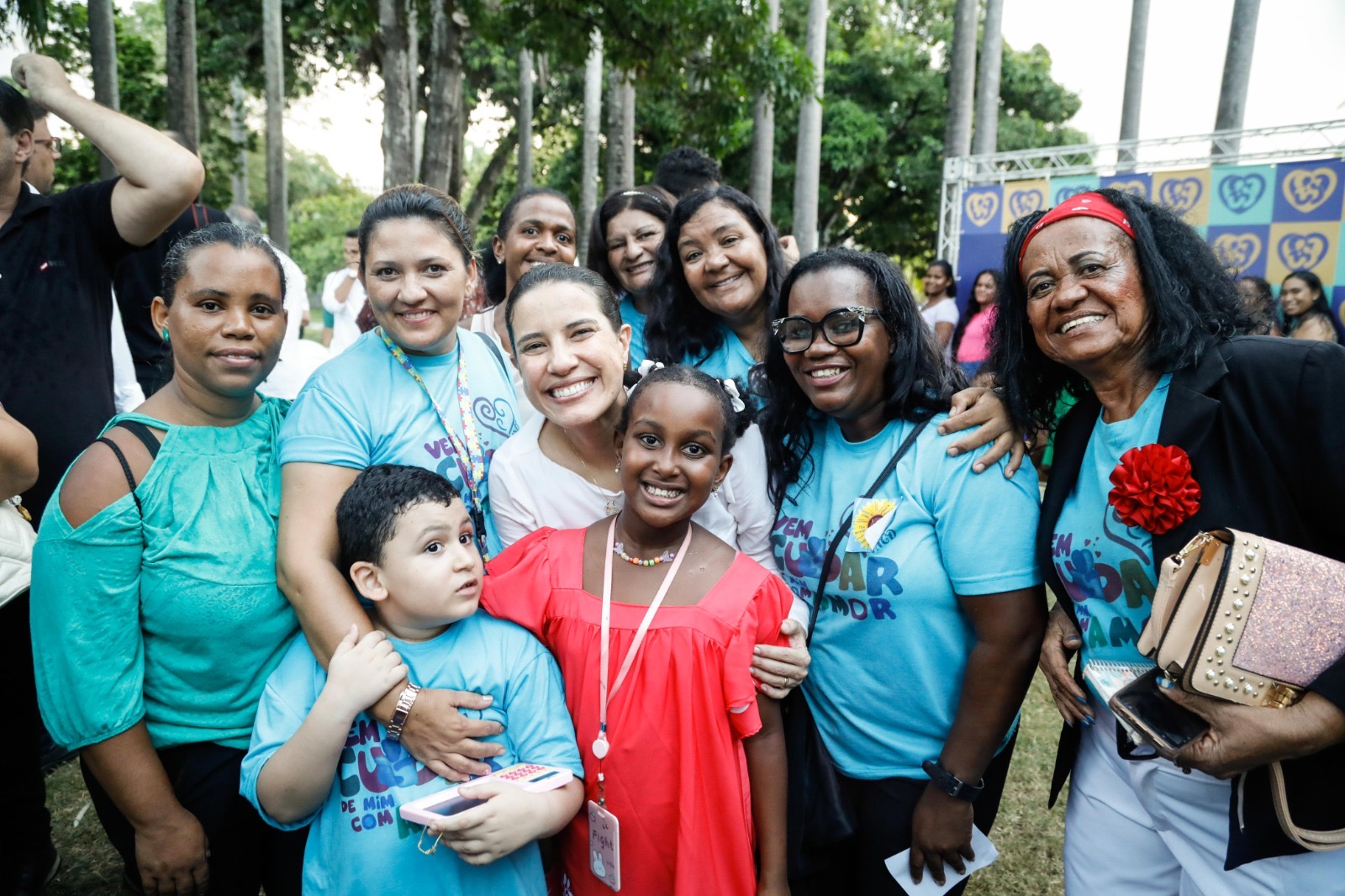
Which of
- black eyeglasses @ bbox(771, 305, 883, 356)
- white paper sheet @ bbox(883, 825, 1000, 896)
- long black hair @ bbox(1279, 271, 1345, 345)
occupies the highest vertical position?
long black hair @ bbox(1279, 271, 1345, 345)

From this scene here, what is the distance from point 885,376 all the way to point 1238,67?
16022 millimetres

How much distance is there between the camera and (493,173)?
64.9 ft

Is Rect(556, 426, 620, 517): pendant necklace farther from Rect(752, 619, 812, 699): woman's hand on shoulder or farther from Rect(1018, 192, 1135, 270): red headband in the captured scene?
Rect(1018, 192, 1135, 270): red headband

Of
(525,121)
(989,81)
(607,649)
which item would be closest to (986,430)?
(607,649)

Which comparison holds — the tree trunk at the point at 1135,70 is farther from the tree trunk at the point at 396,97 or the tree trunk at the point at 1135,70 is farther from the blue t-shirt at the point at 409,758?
the blue t-shirt at the point at 409,758

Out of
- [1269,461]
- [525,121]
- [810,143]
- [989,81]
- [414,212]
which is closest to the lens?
[1269,461]

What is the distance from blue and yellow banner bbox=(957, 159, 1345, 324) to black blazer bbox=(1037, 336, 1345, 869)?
8935 millimetres

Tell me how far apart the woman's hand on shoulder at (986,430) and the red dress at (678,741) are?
677mm

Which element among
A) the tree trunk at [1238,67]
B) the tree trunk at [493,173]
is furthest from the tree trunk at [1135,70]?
the tree trunk at [493,173]

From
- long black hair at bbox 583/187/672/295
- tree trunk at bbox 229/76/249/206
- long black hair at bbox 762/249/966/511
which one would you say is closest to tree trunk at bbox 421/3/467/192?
long black hair at bbox 583/187/672/295

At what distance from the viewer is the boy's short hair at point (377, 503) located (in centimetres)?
204

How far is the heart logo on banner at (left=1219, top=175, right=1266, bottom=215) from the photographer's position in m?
11.2

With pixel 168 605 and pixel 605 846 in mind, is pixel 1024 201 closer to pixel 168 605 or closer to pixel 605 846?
pixel 605 846

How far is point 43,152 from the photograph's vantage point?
354 centimetres
